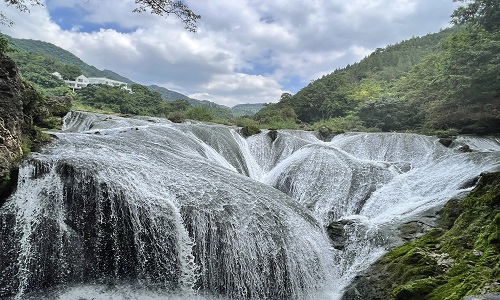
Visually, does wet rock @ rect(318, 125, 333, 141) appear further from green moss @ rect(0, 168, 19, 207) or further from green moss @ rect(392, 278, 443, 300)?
green moss @ rect(0, 168, 19, 207)

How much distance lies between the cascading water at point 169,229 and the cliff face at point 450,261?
2.32 ft

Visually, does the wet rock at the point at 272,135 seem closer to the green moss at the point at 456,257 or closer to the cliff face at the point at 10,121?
the green moss at the point at 456,257

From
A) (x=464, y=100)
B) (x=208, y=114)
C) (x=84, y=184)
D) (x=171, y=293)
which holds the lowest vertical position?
(x=171, y=293)

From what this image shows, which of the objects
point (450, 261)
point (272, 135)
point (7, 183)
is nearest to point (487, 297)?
point (450, 261)

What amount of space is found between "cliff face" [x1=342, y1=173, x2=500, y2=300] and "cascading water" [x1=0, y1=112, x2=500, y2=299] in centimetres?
71

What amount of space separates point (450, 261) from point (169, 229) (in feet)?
16.1

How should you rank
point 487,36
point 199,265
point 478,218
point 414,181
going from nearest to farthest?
point 478,218
point 199,265
point 414,181
point 487,36

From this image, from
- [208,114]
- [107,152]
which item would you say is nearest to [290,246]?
[107,152]

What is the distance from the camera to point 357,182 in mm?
10859

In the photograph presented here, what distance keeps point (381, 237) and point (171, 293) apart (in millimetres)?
4672

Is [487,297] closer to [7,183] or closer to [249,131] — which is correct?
[7,183]

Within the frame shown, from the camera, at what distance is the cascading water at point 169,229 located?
550cm

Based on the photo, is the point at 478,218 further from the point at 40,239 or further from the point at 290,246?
the point at 40,239

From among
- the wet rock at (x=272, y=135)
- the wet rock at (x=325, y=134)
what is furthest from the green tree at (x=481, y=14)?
the wet rock at (x=272, y=135)
